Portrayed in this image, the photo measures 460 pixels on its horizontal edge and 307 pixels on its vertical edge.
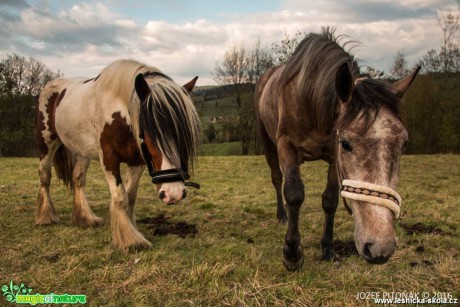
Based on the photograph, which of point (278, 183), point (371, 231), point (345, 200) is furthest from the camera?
point (278, 183)

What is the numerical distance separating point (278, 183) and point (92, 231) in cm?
313

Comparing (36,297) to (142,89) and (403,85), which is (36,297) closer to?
(142,89)

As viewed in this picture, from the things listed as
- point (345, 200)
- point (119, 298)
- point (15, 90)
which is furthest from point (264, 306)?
point (15, 90)

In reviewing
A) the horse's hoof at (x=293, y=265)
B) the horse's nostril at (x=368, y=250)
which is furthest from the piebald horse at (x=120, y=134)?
the horse's nostril at (x=368, y=250)

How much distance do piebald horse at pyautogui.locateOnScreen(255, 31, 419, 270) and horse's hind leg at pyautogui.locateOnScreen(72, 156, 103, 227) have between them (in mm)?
3350

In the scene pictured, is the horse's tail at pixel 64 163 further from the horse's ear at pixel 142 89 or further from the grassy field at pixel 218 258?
the horse's ear at pixel 142 89

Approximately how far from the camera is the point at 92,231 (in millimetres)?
5020

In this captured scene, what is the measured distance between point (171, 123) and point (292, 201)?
4.90 feet

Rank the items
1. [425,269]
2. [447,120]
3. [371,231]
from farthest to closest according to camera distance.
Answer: [447,120]
[425,269]
[371,231]

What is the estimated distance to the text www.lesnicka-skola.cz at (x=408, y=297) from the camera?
272 cm

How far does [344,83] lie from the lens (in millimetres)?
2475

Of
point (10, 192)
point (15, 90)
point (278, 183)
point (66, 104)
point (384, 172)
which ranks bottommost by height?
point (10, 192)

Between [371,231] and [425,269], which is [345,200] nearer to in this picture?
[371,231]

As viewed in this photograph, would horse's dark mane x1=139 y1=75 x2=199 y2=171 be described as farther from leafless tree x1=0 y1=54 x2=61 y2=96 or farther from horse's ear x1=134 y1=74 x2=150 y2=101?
leafless tree x1=0 y1=54 x2=61 y2=96
